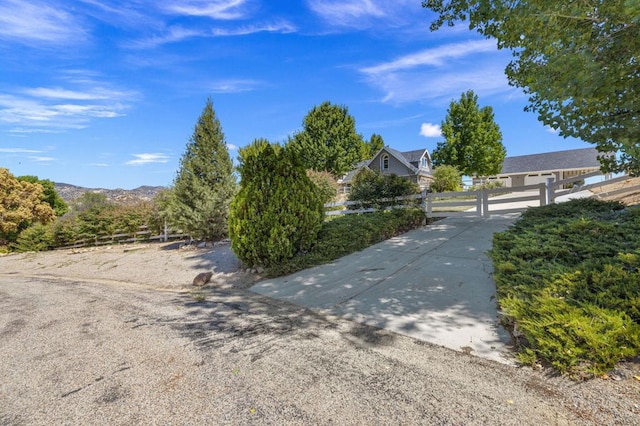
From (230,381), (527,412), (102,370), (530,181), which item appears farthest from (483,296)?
(530,181)

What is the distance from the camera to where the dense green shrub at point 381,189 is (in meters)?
10.0

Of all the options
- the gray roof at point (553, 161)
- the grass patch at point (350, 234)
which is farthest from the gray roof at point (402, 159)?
the grass patch at point (350, 234)

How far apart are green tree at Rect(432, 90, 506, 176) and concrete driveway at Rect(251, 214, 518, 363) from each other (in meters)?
20.5

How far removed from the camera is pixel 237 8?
696cm

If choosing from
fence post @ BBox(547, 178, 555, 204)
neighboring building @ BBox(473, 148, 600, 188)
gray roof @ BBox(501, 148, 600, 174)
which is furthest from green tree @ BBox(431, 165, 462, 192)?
fence post @ BBox(547, 178, 555, 204)

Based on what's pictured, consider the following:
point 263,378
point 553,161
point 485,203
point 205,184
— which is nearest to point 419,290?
point 263,378

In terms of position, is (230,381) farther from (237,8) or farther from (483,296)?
(237,8)

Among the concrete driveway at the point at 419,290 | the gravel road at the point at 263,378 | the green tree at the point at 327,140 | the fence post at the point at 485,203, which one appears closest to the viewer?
the gravel road at the point at 263,378

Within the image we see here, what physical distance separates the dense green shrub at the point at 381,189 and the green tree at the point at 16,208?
2033 cm

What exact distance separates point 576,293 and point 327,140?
28306mm

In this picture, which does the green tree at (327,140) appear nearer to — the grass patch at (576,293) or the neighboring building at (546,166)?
the neighboring building at (546,166)

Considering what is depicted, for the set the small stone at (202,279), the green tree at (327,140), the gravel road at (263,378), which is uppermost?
the green tree at (327,140)

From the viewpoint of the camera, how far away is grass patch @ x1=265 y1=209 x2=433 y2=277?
6.40m

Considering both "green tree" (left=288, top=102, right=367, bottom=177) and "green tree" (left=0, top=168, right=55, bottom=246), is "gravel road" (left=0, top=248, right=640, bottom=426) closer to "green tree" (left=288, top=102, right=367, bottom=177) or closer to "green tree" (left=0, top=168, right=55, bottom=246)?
"green tree" (left=0, top=168, right=55, bottom=246)
